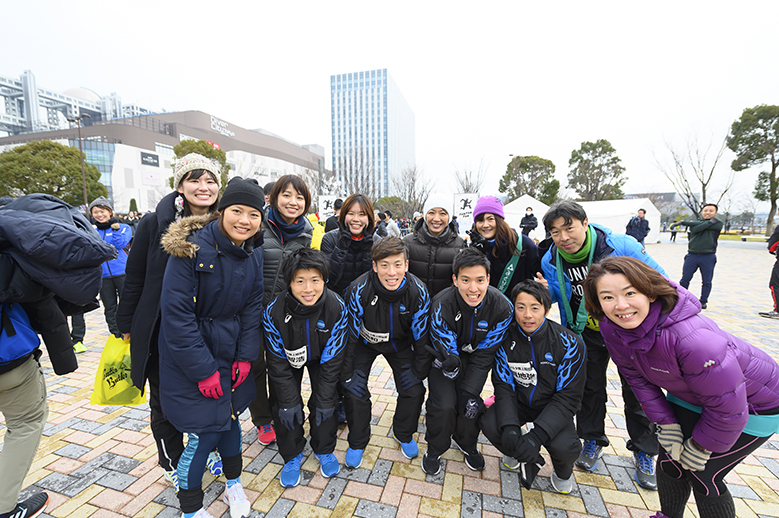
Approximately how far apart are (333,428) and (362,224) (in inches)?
66.9

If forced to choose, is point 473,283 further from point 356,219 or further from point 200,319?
point 200,319

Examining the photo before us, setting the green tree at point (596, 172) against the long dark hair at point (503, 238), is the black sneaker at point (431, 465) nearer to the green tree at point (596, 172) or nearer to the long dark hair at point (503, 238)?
the long dark hair at point (503, 238)

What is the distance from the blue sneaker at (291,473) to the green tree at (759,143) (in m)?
31.7

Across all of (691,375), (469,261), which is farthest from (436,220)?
(691,375)

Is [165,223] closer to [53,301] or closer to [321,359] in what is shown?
[53,301]

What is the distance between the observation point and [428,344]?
2629 mm

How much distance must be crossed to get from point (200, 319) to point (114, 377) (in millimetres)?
833

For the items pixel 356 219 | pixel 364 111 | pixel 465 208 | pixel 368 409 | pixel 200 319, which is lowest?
pixel 368 409

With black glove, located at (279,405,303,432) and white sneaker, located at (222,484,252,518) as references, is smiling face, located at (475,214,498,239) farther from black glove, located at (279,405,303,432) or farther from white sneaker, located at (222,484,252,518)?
white sneaker, located at (222,484,252,518)

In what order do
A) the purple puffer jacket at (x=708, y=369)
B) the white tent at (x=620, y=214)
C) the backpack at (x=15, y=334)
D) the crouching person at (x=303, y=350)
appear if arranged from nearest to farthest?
the purple puffer jacket at (x=708, y=369) < the backpack at (x=15, y=334) < the crouching person at (x=303, y=350) < the white tent at (x=620, y=214)

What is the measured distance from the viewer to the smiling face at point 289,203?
258cm

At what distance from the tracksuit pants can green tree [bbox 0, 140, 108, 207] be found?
28.9 m

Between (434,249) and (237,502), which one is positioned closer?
(237,502)

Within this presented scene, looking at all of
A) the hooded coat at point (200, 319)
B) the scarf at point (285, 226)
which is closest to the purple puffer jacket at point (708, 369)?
the hooded coat at point (200, 319)
